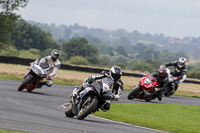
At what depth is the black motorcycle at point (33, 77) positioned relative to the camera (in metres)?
18.3

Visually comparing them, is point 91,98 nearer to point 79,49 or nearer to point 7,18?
point 7,18

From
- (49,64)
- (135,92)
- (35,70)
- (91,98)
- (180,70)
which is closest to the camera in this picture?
(91,98)

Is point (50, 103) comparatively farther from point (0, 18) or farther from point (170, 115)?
point (0, 18)

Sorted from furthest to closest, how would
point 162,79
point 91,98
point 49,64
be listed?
point 162,79
point 49,64
point 91,98

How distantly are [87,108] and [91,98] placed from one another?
30 cm

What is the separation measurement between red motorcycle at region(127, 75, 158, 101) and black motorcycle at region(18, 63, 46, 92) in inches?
175

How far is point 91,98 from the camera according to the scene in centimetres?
1205

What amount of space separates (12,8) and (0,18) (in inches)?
100

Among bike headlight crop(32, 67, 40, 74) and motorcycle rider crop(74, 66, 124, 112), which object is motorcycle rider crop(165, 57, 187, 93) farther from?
motorcycle rider crop(74, 66, 124, 112)

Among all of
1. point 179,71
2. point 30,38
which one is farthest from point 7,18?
point 30,38

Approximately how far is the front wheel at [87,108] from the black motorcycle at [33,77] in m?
6.41

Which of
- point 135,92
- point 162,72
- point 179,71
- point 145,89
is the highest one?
point 162,72

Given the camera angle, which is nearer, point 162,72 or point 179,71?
point 162,72

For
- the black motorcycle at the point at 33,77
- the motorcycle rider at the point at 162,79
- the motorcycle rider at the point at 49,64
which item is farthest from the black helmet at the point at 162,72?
the black motorcycle at the point at 33,77
